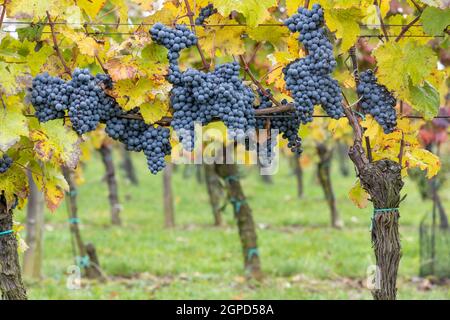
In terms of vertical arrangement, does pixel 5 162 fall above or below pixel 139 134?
below

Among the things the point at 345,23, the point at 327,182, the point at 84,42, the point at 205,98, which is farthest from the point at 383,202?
the point at 327,182

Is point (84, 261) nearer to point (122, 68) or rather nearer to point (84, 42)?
point (84, 42)

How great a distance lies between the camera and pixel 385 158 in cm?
364

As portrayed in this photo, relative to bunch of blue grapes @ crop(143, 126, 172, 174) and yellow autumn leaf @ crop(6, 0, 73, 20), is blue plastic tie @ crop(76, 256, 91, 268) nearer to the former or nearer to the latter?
bunch of blue grapes @ crop(143, 126, 172, 174)

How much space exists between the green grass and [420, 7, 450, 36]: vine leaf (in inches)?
163

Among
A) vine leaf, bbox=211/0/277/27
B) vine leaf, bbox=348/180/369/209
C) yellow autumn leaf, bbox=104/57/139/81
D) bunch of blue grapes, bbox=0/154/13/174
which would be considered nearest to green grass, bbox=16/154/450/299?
vine leaf, bbox=348/180/369/209

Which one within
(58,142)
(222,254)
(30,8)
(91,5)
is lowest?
(222,254)

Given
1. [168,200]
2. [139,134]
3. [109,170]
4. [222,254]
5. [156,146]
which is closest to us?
[156,146]

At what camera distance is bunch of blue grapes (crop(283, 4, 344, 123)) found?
3197 mm

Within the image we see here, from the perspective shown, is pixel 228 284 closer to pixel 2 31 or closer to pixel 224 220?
pixel 2 31

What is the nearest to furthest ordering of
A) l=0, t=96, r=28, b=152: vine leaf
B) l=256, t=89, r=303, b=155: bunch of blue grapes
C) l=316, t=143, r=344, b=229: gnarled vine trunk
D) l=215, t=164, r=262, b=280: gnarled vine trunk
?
l=0, t=96, r=28, b=152: vine leaf, l=256, t=89, r=303, b=155: bunch of blue grapes, l=215, t=164, r=262, b=280: gnarled vine trunk, l=316, t=143, r=344, b=229: gnarled vine trunk

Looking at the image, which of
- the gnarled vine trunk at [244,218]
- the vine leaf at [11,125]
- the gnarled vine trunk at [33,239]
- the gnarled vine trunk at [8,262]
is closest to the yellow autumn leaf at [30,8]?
the vine leaf at [11,125]

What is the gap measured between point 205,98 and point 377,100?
38.1 inches

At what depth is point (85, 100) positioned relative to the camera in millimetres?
3344
